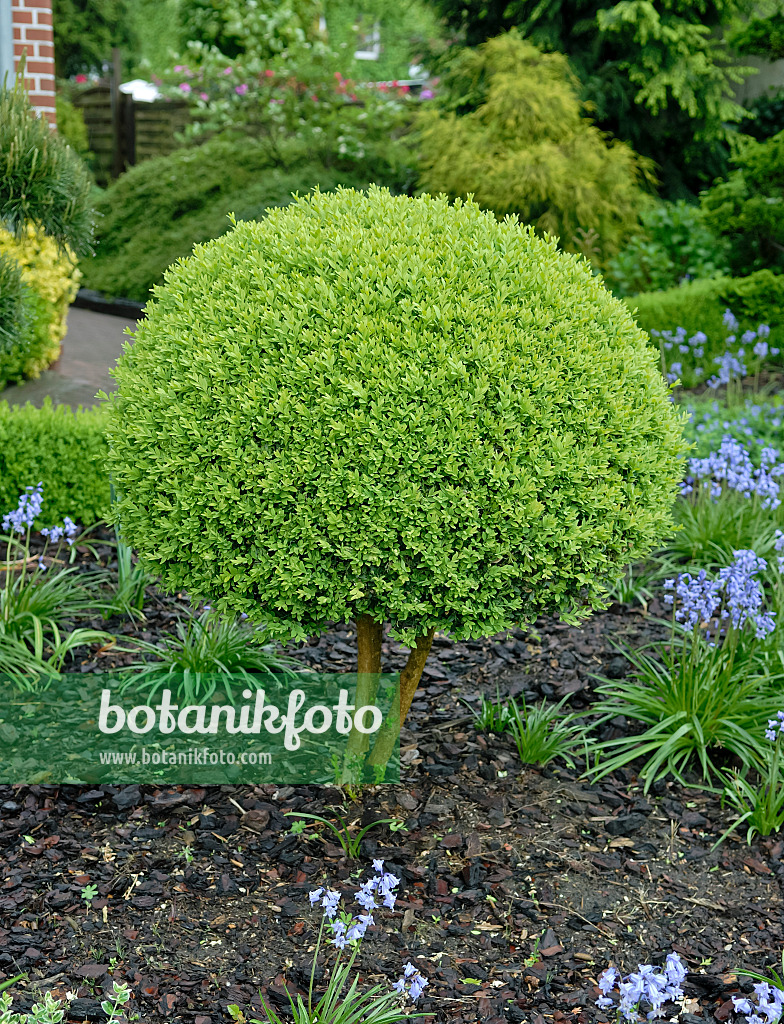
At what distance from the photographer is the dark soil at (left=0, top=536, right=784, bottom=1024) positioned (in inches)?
104

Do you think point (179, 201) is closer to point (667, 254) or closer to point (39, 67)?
point (39, 67)

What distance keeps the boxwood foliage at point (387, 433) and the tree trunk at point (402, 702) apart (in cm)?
32

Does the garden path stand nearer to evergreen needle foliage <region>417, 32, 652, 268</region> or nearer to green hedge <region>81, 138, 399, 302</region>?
green hedge <region>81, 138, 399, 302</region>

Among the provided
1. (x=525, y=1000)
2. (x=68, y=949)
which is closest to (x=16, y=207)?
(x=68, y=949)

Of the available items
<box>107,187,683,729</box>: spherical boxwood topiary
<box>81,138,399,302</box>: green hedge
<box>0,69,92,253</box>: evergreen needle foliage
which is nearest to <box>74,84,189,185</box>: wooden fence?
<box>81,138,399,302</box>: green hedge

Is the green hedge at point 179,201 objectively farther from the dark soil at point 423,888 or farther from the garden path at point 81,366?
the dark soil at point 423,888

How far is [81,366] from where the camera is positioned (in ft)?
29.6

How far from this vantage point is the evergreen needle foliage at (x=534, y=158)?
30.5 feet

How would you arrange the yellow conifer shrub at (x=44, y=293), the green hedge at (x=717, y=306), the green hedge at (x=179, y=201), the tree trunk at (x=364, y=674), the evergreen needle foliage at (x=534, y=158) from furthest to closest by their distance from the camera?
the green hedge at (x=179, y=201), the evergreen needle foliage at (x=534, y=158), the green hedge at (x=717, y=306), the yellow conifer shrub at (x=44, y=293), the tree trunk at (x=364, y=674)

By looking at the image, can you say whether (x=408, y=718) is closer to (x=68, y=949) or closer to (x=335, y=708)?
(x=335, y=708)

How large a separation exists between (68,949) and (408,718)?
63.9 inches

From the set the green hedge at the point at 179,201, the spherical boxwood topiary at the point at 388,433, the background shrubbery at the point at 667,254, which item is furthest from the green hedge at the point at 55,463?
the background shrubbery at the point at 667,254

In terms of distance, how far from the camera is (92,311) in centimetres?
1336

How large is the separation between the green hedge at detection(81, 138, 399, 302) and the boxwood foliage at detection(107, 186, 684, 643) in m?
9.08
